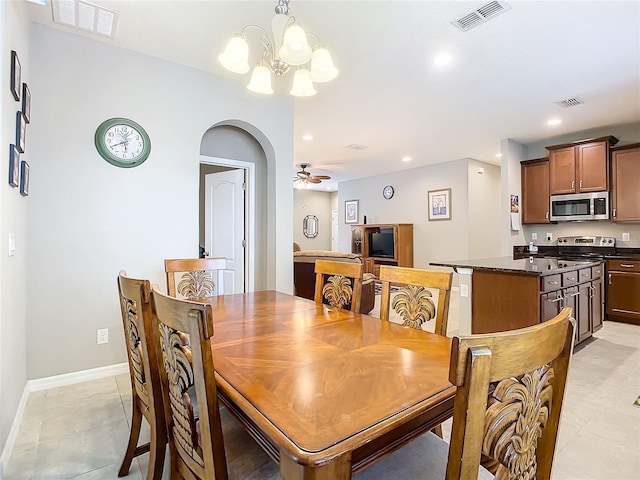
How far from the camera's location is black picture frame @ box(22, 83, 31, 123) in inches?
88.4

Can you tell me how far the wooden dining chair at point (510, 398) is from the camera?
1.99 ft

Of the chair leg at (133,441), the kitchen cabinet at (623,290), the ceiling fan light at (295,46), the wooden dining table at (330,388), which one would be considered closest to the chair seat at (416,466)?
the wooden dining table at (330,388)

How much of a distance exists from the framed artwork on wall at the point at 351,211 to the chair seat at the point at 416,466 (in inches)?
323

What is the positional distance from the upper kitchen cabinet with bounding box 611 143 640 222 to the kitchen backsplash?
41cm

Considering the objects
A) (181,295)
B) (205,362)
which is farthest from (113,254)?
(205,362)

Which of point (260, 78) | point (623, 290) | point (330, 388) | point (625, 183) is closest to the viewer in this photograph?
point (330, 388)

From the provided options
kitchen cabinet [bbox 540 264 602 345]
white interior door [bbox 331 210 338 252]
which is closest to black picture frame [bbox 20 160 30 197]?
kitchen cabinet [bbox 540 264 602 345]

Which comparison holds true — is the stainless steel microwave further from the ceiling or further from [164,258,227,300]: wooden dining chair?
[164,258,227,300]: wooden dining chair

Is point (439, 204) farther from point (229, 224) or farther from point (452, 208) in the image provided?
point (229, 224)

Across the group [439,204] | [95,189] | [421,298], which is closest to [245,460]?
[421,298]

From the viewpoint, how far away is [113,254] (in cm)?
284

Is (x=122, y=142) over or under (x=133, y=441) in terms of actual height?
over

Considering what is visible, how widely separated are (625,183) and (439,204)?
3.12 m

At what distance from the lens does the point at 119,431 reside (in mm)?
2018
